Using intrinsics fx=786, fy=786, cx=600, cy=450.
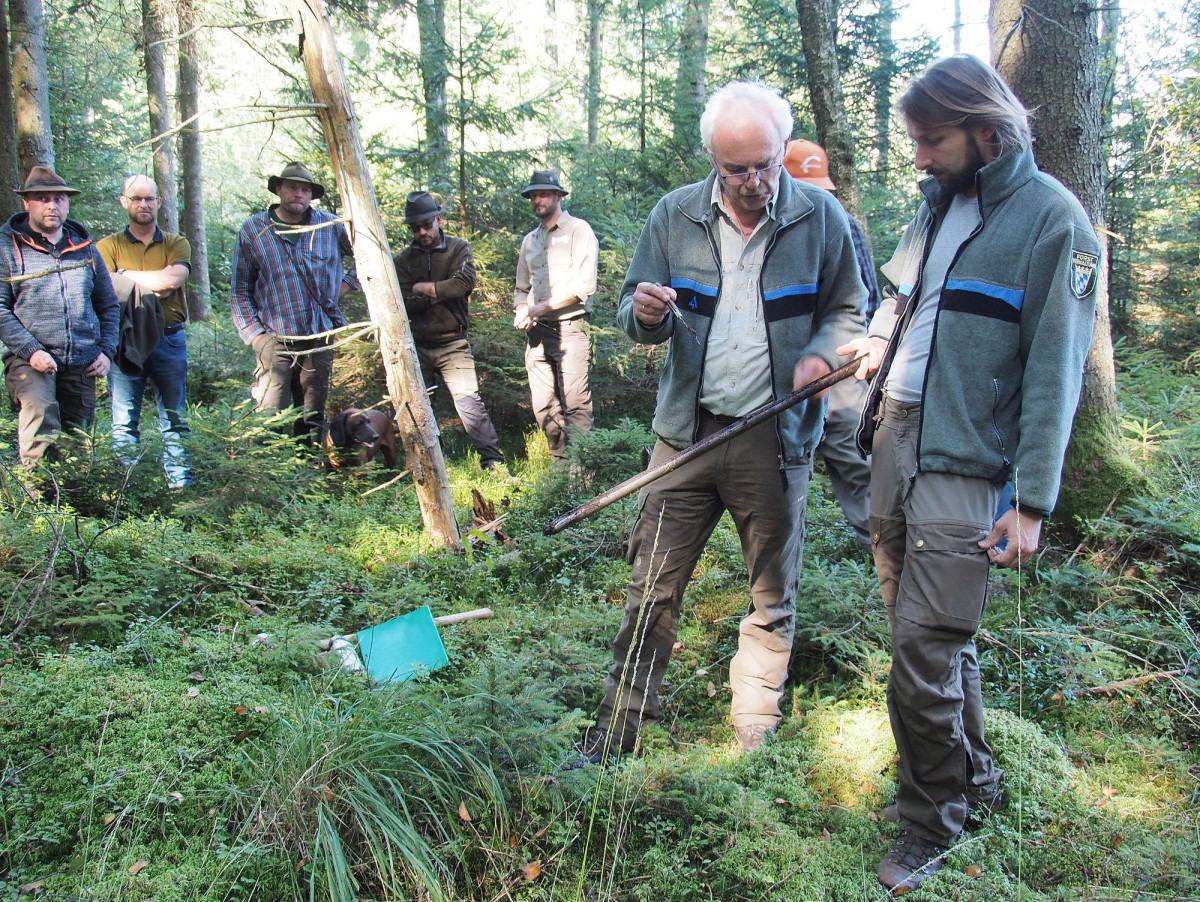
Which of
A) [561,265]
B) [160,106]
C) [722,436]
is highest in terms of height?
[160,106]

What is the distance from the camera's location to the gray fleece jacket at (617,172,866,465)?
312cm

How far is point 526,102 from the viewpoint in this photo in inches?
370

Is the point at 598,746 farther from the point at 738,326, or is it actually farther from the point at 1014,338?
the point at 1014,338

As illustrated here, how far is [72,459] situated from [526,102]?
6427mm

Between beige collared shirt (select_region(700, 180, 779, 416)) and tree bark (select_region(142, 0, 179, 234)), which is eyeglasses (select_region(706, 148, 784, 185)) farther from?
tree bark (select_region(142, 0, 179, 234))

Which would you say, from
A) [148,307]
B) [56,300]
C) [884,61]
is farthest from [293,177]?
[884,61]

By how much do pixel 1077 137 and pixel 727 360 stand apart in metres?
3.42

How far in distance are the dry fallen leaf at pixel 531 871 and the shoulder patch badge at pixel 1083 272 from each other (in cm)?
241

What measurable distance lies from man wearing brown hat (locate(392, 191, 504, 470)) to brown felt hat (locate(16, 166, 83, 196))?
2.63 m

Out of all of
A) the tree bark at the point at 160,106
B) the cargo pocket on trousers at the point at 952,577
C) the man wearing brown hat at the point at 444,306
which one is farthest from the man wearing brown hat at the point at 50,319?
the tree bark at the point at 160,106

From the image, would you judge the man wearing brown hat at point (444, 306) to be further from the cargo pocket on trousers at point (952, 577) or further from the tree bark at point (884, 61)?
the tree bark at point (884, 61)

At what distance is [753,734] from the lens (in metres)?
3.40

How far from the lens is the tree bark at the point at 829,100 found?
7.26 m

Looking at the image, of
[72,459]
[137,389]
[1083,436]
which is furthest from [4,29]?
[1083,436]
